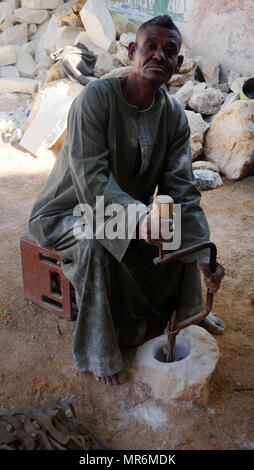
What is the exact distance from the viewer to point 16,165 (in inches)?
241

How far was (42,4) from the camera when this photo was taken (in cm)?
998

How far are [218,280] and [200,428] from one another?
28.9 inches

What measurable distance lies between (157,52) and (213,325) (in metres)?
1.67

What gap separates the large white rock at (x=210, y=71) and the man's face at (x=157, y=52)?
4.68 metres

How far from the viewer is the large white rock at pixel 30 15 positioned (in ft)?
33.1

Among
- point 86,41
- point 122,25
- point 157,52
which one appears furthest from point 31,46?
point 157,52

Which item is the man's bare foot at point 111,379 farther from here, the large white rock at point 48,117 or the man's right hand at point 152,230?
the large white rock at point 48,117

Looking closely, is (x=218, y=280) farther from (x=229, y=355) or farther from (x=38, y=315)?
(x=38, y=315)

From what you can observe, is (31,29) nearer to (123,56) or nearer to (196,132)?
(123,56)

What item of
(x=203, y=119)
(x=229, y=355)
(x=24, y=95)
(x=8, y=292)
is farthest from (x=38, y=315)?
(x=24, y=95)

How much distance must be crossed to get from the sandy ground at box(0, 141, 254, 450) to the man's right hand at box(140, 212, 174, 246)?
2.87ft

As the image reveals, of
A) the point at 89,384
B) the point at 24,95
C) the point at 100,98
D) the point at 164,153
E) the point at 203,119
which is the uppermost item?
the point at 100,98

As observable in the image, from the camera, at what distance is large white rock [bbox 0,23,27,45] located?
10062 millimetres

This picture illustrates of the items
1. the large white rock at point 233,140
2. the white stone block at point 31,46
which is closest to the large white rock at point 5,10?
the white stone block at point 31,46
